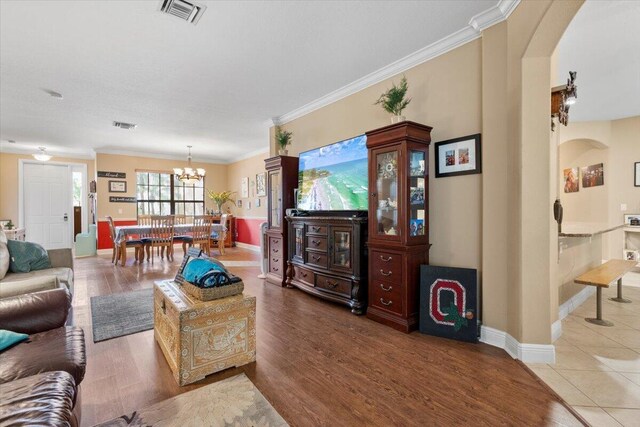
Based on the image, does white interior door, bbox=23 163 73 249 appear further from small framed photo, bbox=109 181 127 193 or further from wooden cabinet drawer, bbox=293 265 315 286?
wooden cabinet drawer, bbox=293 265 315 286

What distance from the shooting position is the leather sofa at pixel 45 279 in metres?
1.91

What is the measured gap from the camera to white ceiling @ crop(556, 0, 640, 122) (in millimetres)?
2424

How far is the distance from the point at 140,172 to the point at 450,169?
26.1ft

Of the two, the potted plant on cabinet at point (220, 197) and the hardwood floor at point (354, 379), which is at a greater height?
the potted plant on cabinet at point (220, 197)

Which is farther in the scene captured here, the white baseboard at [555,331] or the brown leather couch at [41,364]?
the white baseboard at [555,331]

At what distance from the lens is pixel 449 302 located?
2566mm

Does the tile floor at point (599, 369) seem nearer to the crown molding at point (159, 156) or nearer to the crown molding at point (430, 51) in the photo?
the crown molding at point (430, 51)

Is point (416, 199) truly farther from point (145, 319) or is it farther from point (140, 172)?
point (140, 172)

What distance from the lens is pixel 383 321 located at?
9.43 ft

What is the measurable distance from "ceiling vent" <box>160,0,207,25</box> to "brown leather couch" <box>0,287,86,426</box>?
7.11 feet

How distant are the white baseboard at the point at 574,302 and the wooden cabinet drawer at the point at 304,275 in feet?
8.53

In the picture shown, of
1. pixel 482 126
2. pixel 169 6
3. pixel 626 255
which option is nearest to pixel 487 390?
pixel 482 126

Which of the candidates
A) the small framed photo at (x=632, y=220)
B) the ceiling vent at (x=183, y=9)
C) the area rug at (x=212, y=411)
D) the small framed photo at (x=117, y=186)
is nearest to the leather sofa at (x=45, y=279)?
the area rug at (x=212, y=411)

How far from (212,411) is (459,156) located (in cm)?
271
